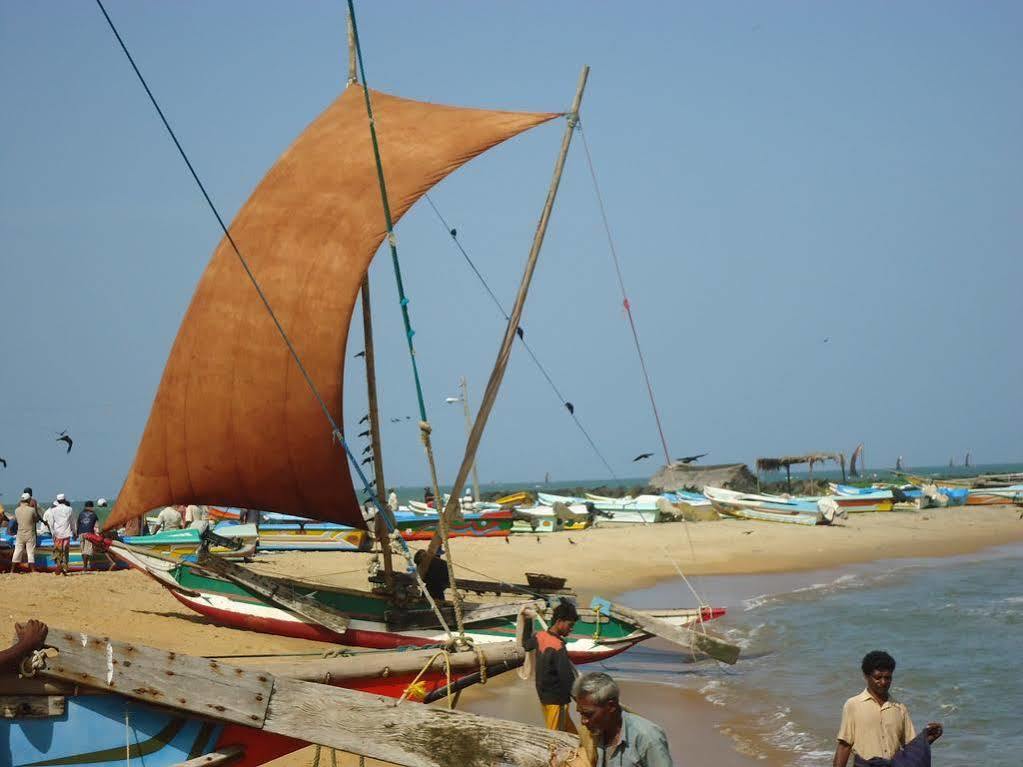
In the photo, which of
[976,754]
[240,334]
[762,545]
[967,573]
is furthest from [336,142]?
[762,545]

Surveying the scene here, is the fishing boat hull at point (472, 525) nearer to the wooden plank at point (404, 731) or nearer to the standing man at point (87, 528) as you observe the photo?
the standing man at point (87, 528)

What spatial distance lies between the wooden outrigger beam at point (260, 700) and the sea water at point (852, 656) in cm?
645

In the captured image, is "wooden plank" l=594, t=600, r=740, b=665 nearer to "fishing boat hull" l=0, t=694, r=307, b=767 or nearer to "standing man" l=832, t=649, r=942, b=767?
"standing man" l=832, t=649, r=942, b=767

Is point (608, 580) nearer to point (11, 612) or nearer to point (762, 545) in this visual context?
point (762, 545)

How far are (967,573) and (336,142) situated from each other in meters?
20.3

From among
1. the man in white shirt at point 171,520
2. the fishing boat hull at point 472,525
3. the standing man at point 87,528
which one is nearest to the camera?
the standing man at point 87,528

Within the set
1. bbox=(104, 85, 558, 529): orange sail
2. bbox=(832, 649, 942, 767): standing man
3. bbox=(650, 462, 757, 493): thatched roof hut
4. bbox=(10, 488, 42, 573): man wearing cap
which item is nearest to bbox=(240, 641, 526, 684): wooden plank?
bbox=(832, 649, 942, 767): standing man

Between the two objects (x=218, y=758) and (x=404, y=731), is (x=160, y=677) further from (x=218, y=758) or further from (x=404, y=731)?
(x=404, y=731)

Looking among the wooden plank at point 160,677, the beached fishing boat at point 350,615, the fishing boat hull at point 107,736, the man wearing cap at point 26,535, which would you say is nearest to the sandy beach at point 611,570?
the beached fishing boat at point 350,615

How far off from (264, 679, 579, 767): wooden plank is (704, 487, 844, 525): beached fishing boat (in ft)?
124

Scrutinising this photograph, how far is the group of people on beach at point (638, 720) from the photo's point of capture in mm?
4180

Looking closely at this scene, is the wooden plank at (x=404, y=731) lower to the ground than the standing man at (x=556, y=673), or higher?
higher

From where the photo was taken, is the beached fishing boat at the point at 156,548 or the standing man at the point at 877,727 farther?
the beached fishing boat at the point at 156,548

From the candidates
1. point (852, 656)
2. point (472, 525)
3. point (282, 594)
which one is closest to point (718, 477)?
point (472, 525)
